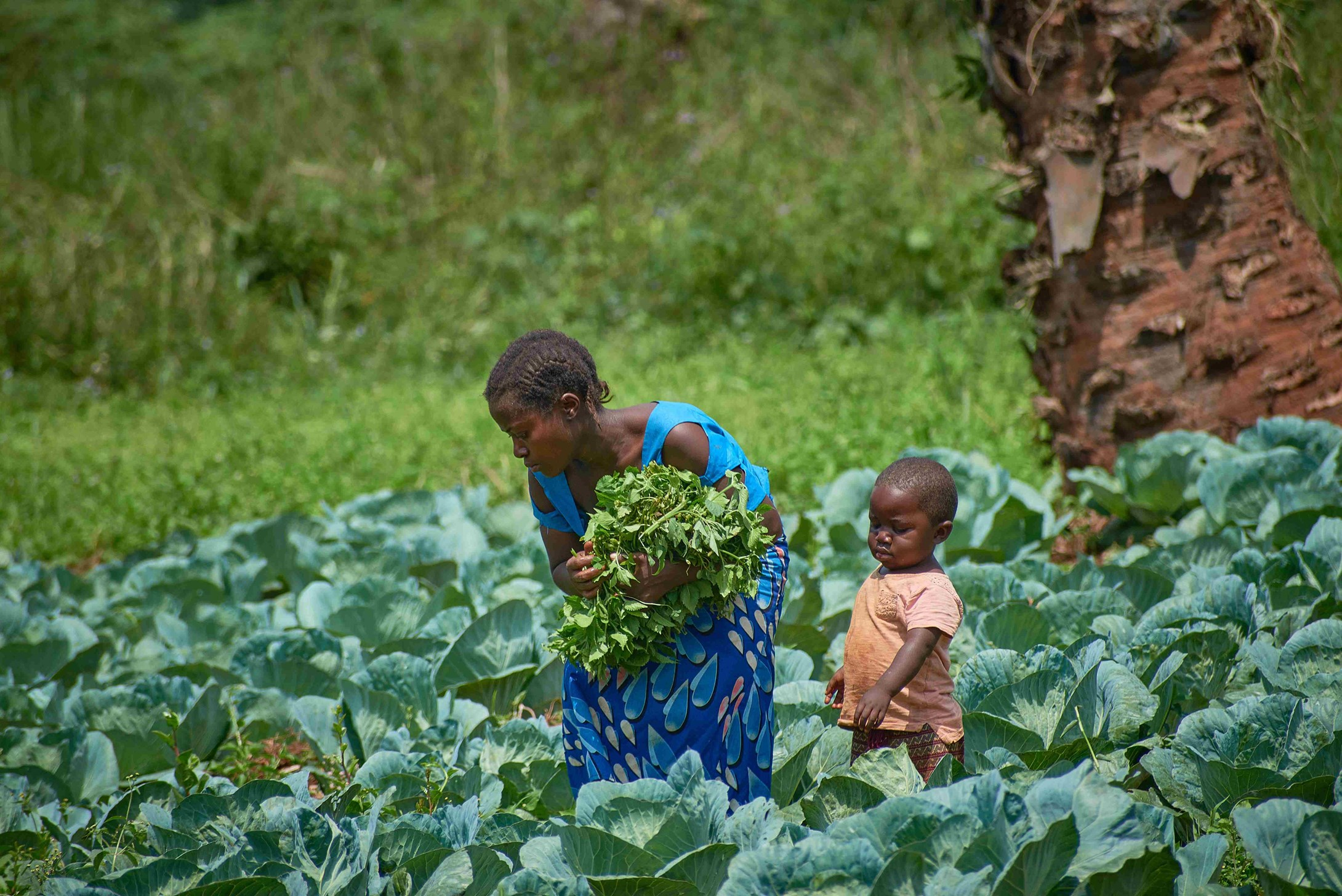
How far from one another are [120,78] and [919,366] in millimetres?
10164

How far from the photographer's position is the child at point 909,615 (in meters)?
2.20

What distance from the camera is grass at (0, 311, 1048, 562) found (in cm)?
498

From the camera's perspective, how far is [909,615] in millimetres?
2166

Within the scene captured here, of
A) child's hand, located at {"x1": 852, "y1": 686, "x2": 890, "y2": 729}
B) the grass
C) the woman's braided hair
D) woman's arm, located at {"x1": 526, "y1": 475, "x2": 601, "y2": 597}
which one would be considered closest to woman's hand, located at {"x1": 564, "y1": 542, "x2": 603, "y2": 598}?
woman's arm, located at {"x1": 526, "y1": 475, "x2": 601, "y2": 597}

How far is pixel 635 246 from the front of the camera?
8.68 meters

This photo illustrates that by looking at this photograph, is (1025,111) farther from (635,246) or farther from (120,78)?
(120,78)

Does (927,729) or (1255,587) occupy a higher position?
(1255,587)

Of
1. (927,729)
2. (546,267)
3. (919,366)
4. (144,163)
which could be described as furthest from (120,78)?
(927,729)

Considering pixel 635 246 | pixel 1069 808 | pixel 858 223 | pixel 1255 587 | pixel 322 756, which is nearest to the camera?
pixel 1069 808

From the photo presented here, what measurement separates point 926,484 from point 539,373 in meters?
0.78

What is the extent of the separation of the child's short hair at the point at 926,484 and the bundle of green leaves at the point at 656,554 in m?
0.29

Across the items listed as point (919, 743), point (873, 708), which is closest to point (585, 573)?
point (873, 708)

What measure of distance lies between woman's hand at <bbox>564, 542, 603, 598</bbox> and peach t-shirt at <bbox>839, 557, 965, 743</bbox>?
1.84 feet

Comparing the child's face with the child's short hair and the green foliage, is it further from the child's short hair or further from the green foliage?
the green foliage
